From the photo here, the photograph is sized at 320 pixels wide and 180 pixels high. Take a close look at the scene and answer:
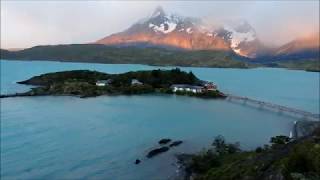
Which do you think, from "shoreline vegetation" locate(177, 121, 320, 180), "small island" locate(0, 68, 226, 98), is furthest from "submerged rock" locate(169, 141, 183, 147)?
"small island" locate(0, 68, 226, 98)

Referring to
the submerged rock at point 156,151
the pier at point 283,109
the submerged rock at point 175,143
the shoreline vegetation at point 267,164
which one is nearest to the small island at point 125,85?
the pier at point 283,109

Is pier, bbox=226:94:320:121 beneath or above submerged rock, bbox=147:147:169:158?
beneath

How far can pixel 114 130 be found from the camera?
5181 cm

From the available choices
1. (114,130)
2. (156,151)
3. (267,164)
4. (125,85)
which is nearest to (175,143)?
(156,151)

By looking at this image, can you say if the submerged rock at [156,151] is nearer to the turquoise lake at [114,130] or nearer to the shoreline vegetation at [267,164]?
the turquoise lake at [114,130]

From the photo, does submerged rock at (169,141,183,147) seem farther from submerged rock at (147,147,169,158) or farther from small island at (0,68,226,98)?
small island at (0,68,226,98)

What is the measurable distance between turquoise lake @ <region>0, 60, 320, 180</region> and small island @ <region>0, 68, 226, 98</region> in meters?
4.66

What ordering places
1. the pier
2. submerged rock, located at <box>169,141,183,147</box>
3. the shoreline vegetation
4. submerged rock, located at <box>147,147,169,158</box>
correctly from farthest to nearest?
the pier
submerged rock, located at <box>169,141,183,147</box>
submerged rock, located at <box>147,147,169,158</box>
the shoreline vegetation

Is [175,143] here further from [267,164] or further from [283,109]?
[283,109]

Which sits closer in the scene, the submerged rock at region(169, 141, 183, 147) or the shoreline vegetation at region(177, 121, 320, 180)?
the shoreline vegetation at region(177, 121, 320, 180)

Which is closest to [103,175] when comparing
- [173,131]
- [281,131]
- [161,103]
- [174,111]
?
[173,131]

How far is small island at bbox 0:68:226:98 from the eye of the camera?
3479 inches

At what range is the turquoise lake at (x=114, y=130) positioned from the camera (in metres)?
35.1

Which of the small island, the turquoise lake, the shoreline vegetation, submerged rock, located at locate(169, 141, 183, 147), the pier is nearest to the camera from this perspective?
the shoreline vegetation
